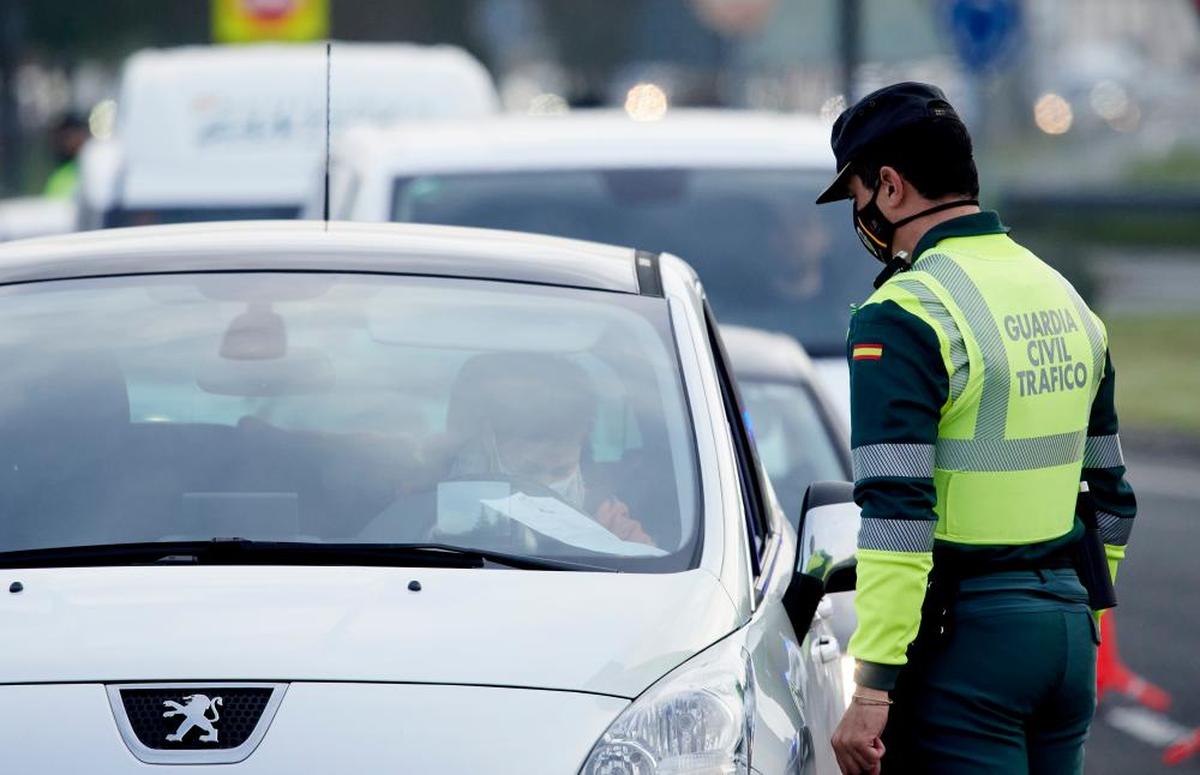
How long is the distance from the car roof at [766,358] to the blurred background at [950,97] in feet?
3.30

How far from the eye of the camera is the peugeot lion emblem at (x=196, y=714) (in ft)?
10.1

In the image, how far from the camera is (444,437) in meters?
4.00

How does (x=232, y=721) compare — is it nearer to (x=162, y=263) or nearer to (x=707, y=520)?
(x=707, y=520)

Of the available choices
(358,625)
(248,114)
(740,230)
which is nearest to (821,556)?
(358,625)

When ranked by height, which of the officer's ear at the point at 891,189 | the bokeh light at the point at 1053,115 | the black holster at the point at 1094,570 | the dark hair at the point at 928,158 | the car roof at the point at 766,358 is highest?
the dark hair at the point at 928,158

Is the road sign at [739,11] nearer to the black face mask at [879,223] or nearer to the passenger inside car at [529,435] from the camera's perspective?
the passenger inside car at [529,435]

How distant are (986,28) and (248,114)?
18.0 ft

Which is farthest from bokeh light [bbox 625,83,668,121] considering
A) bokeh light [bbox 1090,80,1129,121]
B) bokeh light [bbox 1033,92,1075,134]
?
bokeh light [bbox 1090,80,1129,121]

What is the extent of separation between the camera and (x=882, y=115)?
3.80 meters

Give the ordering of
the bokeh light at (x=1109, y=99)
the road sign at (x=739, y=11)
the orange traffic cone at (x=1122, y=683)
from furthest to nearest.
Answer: the bokeh light at (x=1109, y=99) < the road sign at (x=739, y=11) < the orange traffic cone at (x=1122, y=683)

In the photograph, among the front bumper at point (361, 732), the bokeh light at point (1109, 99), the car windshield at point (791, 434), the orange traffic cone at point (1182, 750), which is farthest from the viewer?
the bokeh light at point (1109, 99)

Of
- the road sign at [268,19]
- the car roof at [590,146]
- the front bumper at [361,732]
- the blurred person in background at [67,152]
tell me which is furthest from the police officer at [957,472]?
the road sign at [268,19]

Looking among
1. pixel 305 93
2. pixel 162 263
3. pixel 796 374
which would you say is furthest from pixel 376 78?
pixel 162 263

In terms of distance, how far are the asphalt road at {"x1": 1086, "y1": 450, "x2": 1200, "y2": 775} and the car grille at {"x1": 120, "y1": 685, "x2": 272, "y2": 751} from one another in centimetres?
431
